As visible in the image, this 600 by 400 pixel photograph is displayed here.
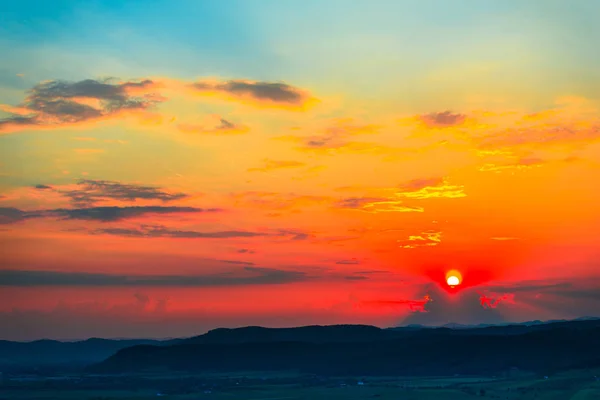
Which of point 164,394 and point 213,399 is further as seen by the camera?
point 164,394

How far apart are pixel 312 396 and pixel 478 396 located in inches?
1514

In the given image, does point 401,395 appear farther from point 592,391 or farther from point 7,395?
point 7,395

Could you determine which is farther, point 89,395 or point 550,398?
point 89,395

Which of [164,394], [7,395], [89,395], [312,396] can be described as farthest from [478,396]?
[7,395]

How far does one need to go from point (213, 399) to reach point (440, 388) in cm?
5925

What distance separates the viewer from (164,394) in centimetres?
19062

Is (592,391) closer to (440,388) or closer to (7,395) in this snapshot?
(440,388)

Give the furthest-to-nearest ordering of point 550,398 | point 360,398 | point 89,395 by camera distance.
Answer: point 89,395, point 360,398, point 550,398

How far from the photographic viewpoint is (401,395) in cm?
18025

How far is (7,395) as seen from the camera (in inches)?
7456

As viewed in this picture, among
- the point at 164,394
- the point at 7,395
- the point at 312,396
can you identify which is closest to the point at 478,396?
the point at 312,396

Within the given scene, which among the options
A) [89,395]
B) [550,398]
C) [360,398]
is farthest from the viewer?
[89,395]

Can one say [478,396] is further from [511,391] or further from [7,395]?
[7,395]

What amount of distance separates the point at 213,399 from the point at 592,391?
278 feet
